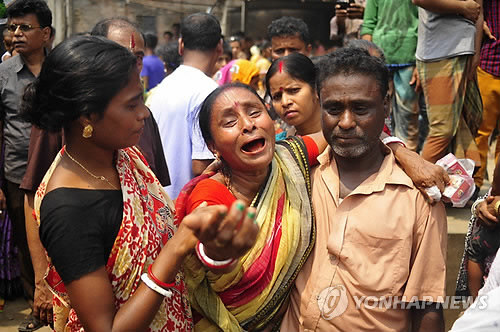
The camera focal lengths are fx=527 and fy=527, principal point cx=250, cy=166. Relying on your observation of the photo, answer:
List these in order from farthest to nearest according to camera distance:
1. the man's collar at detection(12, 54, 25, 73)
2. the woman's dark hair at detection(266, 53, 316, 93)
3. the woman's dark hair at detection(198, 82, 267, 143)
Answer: the man's collar at detection(12, 54, 25, 73) → the woman's dark hair at detection(266, 53, 316, 93) → the woman's dark hair at detection(198, 82, 267, 143)

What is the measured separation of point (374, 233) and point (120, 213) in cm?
95

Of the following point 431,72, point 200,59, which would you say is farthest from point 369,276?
point 200,59

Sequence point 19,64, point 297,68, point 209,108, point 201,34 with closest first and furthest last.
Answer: point 209,108 → point 297,68 → point 19,64 → point 201,34

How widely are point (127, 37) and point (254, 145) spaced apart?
1530mm

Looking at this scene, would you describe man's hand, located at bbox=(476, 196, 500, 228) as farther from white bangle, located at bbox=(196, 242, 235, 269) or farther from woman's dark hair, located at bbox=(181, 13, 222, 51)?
woman's dark hair, located at bbox=(181, 13, 222, 51)

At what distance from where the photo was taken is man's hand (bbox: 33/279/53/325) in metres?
2.76

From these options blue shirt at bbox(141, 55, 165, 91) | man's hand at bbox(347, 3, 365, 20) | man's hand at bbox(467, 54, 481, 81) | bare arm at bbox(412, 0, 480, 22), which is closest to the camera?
bare arm at bbox(412, 0, 480, 22)

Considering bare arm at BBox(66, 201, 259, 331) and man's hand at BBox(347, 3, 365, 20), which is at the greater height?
bare arm at BBox(66, 201, 259, 331)

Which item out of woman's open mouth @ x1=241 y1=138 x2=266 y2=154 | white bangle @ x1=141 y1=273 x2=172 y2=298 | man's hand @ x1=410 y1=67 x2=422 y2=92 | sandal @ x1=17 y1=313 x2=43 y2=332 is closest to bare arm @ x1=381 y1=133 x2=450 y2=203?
woman's open mouth @ x1=241 y1=138 x2=266 y2=154

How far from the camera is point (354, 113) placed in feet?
7.00

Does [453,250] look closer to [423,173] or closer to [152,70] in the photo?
[423,173]

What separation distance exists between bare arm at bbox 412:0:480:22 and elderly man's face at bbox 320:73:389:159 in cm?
172

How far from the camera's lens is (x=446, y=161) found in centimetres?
230

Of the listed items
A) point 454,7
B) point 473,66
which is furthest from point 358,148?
point 473,66
